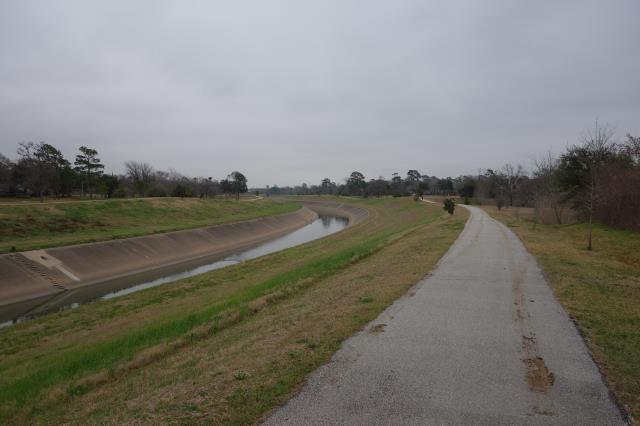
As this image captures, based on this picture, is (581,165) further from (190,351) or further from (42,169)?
(42,169)

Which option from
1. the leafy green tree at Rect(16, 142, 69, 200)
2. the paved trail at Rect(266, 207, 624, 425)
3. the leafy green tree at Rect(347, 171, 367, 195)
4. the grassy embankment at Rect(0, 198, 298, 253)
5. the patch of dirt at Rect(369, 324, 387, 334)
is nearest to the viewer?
the paved trail at Rect(266, 207, 624, 425)

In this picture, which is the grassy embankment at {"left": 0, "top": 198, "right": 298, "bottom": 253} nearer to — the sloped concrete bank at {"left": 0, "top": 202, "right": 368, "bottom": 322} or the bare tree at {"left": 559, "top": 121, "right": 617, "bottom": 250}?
→ the sloped concrete bank at {"left": 0, "top": 202, "right": 368, "bottom": 322}

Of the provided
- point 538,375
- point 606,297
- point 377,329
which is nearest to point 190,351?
point 377,329

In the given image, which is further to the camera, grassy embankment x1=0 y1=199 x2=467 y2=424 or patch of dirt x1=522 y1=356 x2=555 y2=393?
grassy embankment x1=0 y1=199 x2=467 y2=424

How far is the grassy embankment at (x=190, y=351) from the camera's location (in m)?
4.66

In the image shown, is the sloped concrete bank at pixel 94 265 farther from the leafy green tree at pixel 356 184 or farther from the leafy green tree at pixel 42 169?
the leafy green tree at pixel 356 184

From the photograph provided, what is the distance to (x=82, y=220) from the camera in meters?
33.3

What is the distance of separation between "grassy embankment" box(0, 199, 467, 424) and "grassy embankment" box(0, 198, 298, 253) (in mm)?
14945

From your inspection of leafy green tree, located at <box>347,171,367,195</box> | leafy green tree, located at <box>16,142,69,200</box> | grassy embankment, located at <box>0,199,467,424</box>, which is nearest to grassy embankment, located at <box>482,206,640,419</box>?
grassy embankment, located at <box>0,199,467,424</box>

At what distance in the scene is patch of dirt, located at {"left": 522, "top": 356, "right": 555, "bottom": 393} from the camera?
176 inches

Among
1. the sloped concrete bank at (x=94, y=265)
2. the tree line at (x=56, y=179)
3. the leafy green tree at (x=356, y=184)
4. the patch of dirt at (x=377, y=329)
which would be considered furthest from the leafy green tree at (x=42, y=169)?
the leafy green tree at (x=356, y=184)

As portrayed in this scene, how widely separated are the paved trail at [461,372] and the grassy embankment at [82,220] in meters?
26.7

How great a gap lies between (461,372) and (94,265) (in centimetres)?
2690

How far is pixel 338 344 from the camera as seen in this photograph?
5.92 metres
